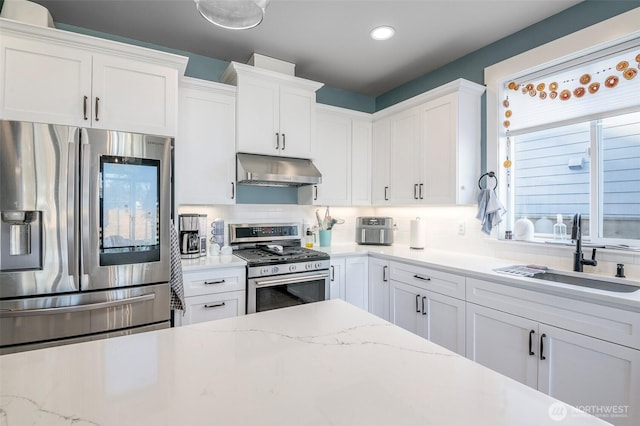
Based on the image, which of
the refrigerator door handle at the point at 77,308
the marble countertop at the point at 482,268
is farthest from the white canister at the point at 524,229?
the refrigerator door handle at the point at 77,308

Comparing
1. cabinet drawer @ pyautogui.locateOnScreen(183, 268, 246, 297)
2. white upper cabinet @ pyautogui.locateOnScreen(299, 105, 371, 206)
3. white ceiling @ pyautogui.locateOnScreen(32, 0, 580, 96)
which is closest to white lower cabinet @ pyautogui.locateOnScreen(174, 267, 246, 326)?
cabinet drawer @ pyautogui.locateOnScreen(183, 268, 246, 297)

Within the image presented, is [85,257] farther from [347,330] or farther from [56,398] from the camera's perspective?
[347,330]

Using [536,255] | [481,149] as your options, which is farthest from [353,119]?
[536,255]

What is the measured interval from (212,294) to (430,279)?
1.64 metres

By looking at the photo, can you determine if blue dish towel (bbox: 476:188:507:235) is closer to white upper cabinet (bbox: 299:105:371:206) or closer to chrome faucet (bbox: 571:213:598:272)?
chrome faucet (bbox: 571:213:598:272)

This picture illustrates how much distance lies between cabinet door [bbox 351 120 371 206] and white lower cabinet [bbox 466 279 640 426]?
1.60 m

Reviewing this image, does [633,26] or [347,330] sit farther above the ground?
[633,26]

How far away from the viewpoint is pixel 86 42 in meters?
1.92

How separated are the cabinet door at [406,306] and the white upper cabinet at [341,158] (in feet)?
3.53

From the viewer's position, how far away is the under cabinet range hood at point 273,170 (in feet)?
8.67

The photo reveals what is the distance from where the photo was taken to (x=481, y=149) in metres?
2.73

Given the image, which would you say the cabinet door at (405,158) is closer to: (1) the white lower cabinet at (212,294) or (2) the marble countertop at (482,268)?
(2) the marble countertop at (482,268)

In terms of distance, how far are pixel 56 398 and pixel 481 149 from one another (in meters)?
3.00

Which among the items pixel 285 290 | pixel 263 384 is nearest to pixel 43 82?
pixel 285 290
